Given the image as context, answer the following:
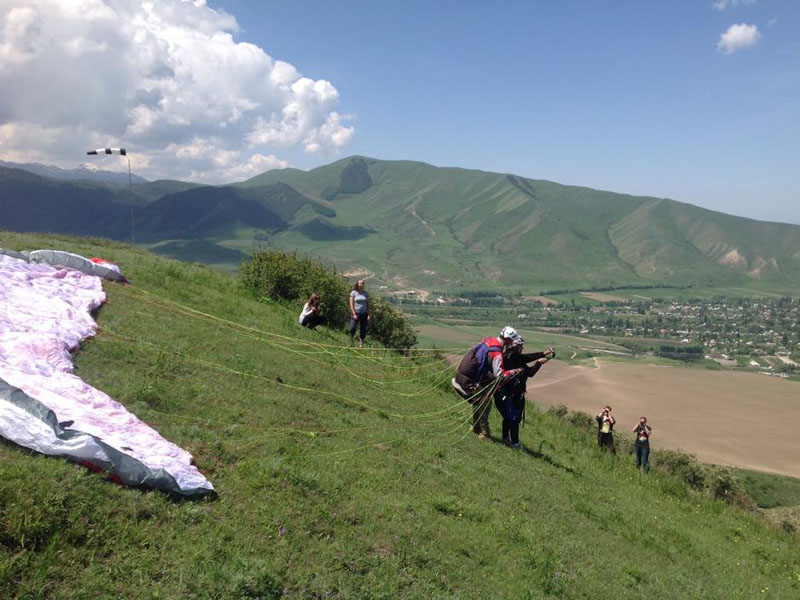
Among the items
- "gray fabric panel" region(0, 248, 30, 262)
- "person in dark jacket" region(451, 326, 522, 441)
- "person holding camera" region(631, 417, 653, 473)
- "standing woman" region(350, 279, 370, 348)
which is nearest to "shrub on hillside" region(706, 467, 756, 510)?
"person holding camera" region(631, 417, 653, 473)

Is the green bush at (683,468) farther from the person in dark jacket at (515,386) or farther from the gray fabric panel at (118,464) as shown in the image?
the gray fabric panel at (118,464)

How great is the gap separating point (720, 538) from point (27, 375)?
15465mm

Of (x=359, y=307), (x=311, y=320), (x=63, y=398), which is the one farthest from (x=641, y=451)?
(x=63, y=398)

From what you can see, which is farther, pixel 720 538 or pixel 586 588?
pixel 720 538

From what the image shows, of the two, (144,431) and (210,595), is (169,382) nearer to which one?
(144,431)

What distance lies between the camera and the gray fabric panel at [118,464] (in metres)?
5.79

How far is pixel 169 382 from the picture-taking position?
9.48 m

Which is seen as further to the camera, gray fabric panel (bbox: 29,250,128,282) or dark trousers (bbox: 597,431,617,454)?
dark trousers (bbox: 597,431,617,454)

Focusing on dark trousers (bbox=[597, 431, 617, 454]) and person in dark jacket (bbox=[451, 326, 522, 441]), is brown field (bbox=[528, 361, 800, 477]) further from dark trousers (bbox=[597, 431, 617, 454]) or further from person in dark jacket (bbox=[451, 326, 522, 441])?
person in dark jacket (bbox=[451, 326, 522, 441])

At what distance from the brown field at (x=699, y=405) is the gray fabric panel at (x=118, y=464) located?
46257mm

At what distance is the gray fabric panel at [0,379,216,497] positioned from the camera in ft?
19.0

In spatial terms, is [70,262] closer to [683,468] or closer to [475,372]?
[475,372]

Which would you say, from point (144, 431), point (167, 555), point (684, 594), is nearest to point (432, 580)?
point (167, 555)

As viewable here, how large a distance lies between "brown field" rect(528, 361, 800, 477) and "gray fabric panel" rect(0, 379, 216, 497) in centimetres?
4626
